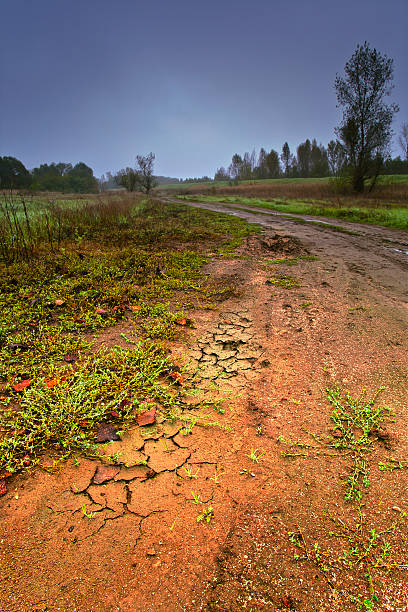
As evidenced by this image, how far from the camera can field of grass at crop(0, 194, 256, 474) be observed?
5.58 ft

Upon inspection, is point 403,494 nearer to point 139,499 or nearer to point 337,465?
point 337,465

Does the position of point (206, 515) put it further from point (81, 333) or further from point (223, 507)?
point (81, 333)

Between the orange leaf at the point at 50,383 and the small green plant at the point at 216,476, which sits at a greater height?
the orange leaf at the point at 50,383

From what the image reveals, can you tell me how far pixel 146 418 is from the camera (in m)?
1.82

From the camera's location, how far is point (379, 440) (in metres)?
1.69

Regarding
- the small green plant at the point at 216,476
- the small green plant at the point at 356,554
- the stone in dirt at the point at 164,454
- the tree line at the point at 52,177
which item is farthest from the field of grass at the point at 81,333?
the tree line at the point at 52,177

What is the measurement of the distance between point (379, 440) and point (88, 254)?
Result: 5333 millimetres

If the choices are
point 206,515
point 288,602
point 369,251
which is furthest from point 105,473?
point 369,251

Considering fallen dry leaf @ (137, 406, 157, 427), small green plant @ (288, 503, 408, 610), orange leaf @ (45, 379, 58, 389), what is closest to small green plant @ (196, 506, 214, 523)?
small green plant @ (288, 503, 408, 610)

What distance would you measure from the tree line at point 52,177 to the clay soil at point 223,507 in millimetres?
58133

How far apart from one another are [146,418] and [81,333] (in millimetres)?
1390

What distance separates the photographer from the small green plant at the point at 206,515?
129 centimetres

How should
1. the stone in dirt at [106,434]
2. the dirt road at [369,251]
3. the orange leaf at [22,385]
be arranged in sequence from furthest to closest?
the dirt road at [369,251] < the orange leaf at [22,385] < the stone in dirt at [106,434]

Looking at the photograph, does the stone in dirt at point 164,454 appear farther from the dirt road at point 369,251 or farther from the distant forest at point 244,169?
the distant forest at point 244,169
